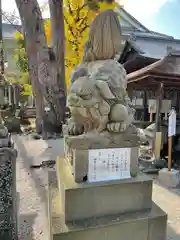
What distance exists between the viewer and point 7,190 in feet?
6.45

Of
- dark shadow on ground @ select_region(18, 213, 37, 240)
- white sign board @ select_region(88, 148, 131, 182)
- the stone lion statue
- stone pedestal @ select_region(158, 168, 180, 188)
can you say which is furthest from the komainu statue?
stone pedestal @ select_region(158, 168, 180, 188)

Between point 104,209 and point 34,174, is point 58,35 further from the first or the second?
point 104,209

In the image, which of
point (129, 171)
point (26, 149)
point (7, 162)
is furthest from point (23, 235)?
point (26, 149)

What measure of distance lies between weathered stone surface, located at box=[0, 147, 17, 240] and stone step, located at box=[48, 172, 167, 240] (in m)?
0.47

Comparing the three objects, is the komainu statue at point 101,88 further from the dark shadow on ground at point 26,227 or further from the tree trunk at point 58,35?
the tree trunk at point 58,35

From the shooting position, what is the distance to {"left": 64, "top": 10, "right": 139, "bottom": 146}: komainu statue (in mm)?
1620

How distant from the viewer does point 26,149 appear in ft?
19.3

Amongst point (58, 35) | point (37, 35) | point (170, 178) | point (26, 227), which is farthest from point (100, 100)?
point (58, 35)

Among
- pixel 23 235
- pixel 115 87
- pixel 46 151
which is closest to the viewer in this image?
pixel 115 87

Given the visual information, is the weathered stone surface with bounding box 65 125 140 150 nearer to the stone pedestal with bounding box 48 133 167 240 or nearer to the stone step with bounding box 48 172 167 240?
the stone pedestal with bounding box 48 133 167 240

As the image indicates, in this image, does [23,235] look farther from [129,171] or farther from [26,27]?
[26,27]

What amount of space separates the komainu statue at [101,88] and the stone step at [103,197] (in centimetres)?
47

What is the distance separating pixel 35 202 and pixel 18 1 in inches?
265

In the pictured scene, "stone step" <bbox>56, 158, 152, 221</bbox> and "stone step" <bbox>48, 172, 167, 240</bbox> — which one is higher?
"stone step" <bbox>56, 158, 152, 221</bbox>
